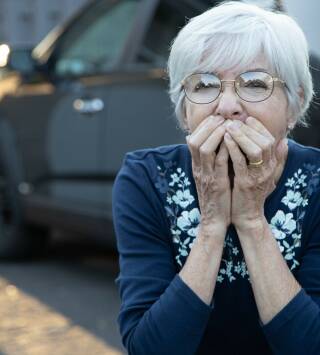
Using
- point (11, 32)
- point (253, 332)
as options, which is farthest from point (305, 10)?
point (11, 32)

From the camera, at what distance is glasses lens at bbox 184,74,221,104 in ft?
5.83

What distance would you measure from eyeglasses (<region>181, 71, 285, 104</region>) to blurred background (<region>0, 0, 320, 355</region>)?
1625mm

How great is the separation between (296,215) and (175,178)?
253 mm

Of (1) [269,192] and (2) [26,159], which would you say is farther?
(2) [26,159]

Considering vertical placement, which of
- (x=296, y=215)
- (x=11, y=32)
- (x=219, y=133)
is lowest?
(x=11, y=32)

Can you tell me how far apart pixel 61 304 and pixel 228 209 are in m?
3.10

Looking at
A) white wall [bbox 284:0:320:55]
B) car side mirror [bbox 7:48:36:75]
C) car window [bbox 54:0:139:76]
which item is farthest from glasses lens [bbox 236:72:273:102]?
car side mirror [bbox 7:48:36:75]

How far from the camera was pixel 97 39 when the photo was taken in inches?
199

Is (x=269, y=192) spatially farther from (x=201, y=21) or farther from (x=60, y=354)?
(x=60, y=354)

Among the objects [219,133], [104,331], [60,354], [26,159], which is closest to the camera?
[219,133]

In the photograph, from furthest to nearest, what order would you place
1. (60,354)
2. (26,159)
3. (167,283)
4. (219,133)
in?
(26,159) → (60,354) → (167,283) → (219,133)

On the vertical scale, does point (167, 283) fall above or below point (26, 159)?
above

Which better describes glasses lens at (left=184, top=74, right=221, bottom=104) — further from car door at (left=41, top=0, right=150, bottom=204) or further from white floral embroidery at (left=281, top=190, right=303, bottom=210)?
car door at (left=41, top=0, right=150, bottom=204)

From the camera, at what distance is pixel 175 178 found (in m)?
1.89
